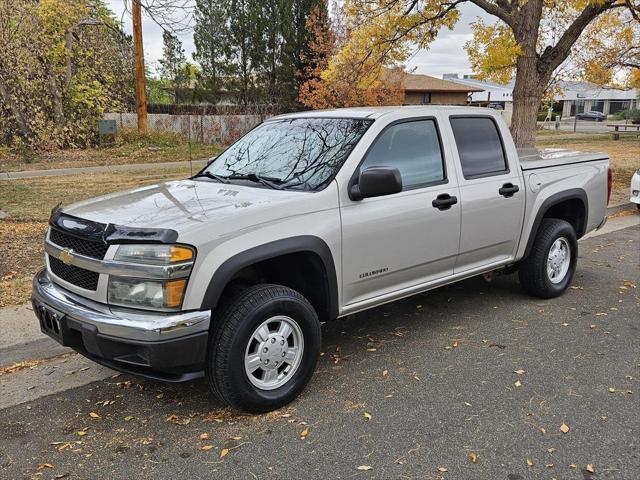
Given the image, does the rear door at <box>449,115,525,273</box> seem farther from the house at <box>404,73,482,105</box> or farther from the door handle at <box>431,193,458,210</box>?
the house at <box>404,73,482,105</box>

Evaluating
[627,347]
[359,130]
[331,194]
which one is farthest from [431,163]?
[627,347]

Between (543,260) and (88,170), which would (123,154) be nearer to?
(88,170)

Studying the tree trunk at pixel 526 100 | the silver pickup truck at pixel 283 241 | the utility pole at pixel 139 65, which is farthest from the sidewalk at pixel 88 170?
the silver pickup truck at pixel 283 241

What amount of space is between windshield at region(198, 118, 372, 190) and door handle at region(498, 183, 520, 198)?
4.75 ft

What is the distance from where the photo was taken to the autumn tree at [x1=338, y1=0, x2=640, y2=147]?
39.1 feet

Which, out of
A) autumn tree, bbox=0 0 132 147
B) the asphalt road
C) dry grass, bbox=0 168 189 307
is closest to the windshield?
the asphalt road

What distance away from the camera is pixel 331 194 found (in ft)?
12.5

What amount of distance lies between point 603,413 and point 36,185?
39.2 feet

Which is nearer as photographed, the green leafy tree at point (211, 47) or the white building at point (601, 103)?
the green leafy tree at point (211, 47)

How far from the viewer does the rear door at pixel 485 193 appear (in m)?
4.69

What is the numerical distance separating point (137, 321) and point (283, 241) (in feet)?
3.16

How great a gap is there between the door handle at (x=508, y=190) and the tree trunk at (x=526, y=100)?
795cm

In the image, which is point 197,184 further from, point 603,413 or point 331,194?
point 603,413

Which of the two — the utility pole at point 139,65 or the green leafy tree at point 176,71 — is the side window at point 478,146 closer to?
the utility pole at point 139,65
